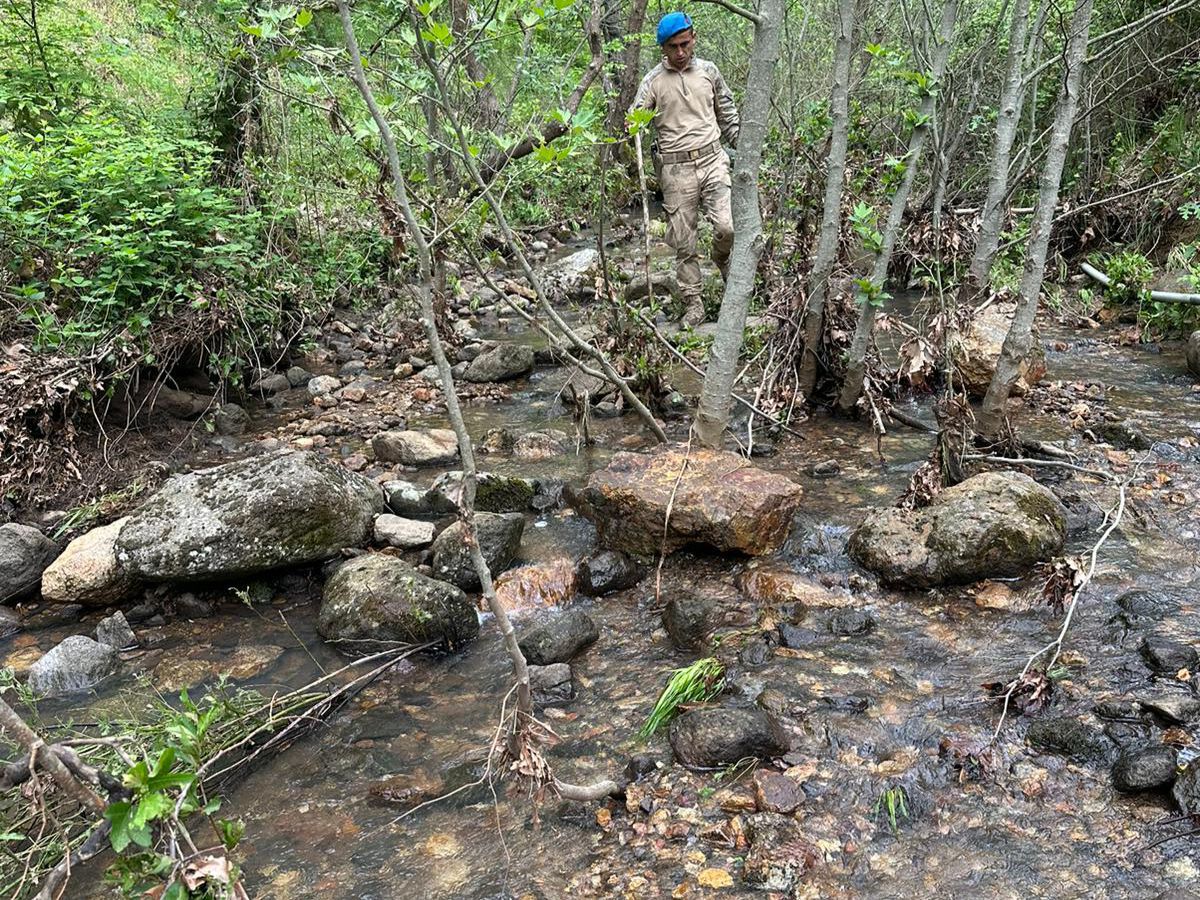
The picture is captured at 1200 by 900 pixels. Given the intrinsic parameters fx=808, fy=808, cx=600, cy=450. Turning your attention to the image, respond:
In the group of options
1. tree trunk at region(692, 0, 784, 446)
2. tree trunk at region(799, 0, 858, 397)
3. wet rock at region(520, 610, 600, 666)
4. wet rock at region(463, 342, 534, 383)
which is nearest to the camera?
→ wet rock at region(520, 610, 600, 666)

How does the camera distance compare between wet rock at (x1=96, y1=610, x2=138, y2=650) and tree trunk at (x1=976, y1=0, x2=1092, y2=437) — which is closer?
tree trunk at (x1=976, y1=0, x2=1092, y2=437)

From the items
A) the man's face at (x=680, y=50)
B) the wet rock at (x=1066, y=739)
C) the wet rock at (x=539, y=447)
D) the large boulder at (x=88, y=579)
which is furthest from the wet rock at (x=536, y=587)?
the man's face at (x=680, y=50)

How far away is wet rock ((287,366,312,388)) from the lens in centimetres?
809

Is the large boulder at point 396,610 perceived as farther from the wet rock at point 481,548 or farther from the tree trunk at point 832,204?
the tree trunk at point 832,204

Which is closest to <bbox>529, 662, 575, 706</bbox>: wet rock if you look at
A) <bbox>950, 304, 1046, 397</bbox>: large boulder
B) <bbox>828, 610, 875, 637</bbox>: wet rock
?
<bbox>828, 610, 875, 637</bbox>: wet rock

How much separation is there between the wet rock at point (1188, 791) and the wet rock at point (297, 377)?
7524 mm

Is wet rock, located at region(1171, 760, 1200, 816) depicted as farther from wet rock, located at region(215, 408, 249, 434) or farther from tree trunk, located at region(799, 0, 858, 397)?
wet rock, located at region(215, 408, 249, 434)

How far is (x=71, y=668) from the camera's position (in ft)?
13.3

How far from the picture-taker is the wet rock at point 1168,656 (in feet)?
11.2

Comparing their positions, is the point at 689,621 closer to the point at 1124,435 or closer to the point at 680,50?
the point at 1124,435

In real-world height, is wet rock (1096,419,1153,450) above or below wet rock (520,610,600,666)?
above

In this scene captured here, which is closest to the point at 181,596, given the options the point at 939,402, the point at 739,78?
the point at 939,402

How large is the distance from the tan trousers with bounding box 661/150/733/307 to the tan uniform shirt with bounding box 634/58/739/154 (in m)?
0.20

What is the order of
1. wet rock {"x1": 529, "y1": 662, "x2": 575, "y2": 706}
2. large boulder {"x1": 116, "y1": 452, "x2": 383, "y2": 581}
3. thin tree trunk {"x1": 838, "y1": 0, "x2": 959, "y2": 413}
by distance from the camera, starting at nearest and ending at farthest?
wet rock {"x1": 529, "y1": 662, "x2": 575, "y2": 706}, large boulder {"x1": 116, "y1": 452, "x2": 383, "y2": 581}, thin tree trunk {"x1": 838, "y1": 0, "x2": 959, "y2": 413}
